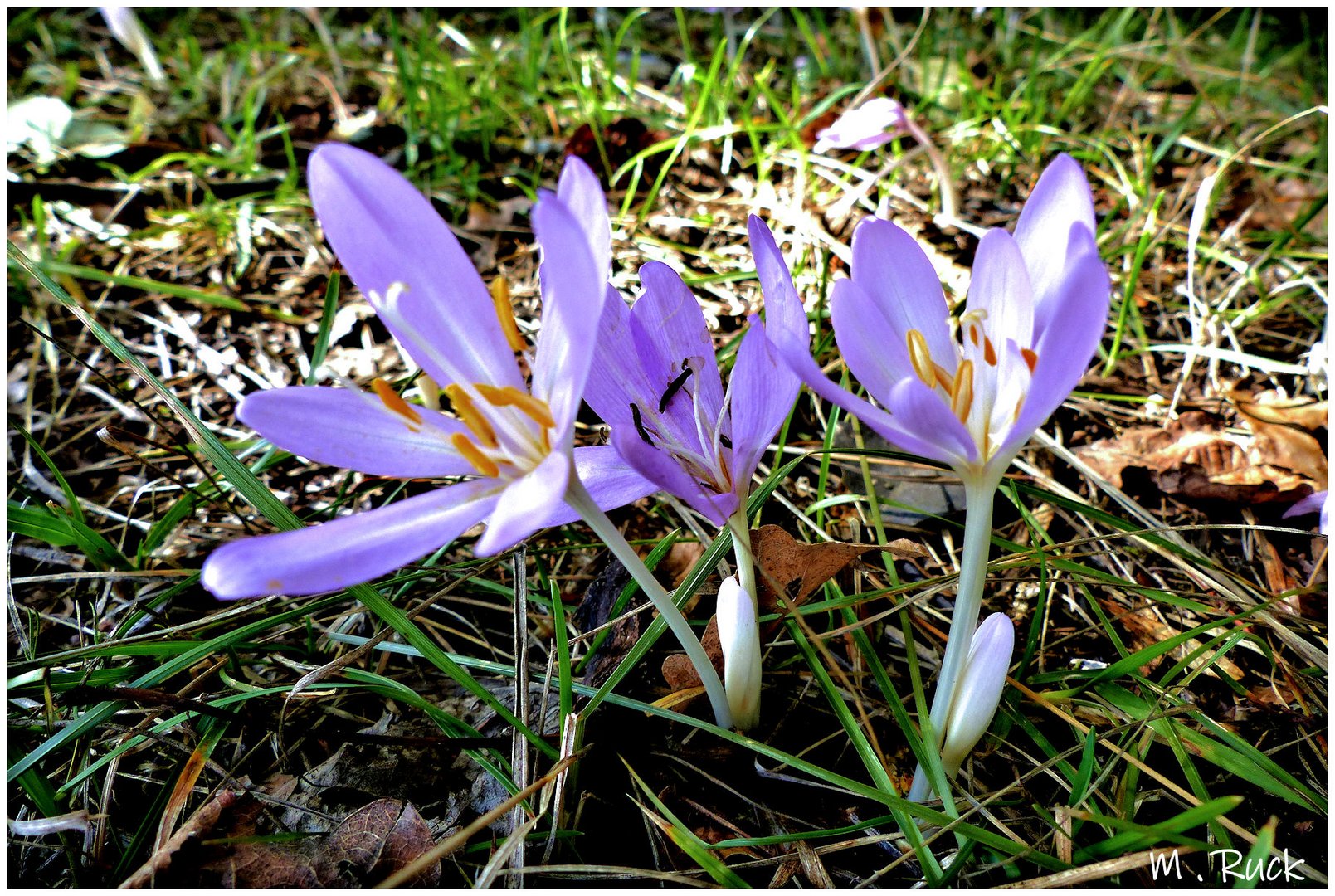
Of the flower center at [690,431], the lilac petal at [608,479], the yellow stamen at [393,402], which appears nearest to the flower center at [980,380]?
the flower center at [690,431]

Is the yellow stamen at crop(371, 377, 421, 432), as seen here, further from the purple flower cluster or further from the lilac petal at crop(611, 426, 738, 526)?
the lilac petal at crop(611, 426, 738, 526)

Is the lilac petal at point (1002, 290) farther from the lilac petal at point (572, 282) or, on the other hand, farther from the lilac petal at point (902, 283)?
the lilac petal at point (572, 282)

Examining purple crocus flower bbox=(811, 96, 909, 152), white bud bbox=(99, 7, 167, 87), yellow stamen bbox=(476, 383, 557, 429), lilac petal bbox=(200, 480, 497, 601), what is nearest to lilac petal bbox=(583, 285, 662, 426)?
yellow stamen bbox=(476, 383, 557, 429)

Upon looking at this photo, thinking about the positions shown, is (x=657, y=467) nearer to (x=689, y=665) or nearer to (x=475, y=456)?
(x=475, y=456)

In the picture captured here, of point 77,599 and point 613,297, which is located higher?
point 613,297

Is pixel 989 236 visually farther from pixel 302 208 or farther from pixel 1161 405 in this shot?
pixel 302 208

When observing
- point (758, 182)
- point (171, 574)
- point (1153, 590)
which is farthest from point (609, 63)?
point (1153, 590)
